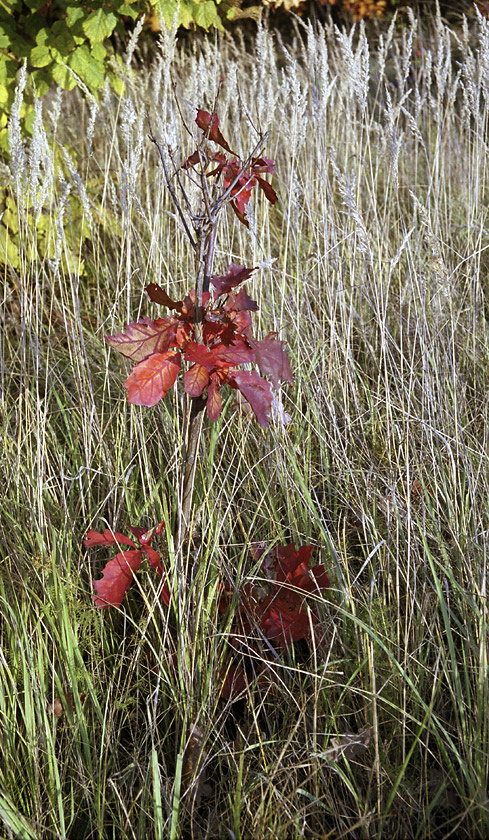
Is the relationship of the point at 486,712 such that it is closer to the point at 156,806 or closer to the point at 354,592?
the point at 354,592

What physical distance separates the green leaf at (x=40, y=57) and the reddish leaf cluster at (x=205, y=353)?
172cm

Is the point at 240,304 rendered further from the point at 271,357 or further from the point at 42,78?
the point at 42,78

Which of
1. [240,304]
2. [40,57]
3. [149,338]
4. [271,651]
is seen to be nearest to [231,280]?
[240,304]

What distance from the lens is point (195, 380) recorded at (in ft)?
3.70

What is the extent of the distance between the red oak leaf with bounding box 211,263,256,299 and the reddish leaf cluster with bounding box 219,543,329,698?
0.56 meters

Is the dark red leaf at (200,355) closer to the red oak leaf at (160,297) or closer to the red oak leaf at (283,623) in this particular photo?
the red oak leaf at (160,297)

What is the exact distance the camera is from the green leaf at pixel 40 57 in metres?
2.44

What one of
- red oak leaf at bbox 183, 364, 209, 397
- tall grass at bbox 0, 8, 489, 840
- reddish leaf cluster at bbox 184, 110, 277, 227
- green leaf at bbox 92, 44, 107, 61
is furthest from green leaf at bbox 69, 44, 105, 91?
red oak leaf at bbox 183, 364, 209, 397

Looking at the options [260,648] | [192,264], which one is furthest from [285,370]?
[192,264]

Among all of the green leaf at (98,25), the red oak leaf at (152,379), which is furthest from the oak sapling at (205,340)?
the green leaf at (98,25)

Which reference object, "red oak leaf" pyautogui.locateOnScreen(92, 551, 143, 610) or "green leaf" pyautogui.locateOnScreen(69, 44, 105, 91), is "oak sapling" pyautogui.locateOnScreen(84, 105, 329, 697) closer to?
"red oak leaf" pyautogui.locateOnScreen(92, 551, 143, 610)

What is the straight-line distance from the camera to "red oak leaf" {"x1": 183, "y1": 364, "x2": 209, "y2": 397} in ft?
3.69

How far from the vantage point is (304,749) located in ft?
4.12

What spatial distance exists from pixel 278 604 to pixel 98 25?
→ 200 centimetres
